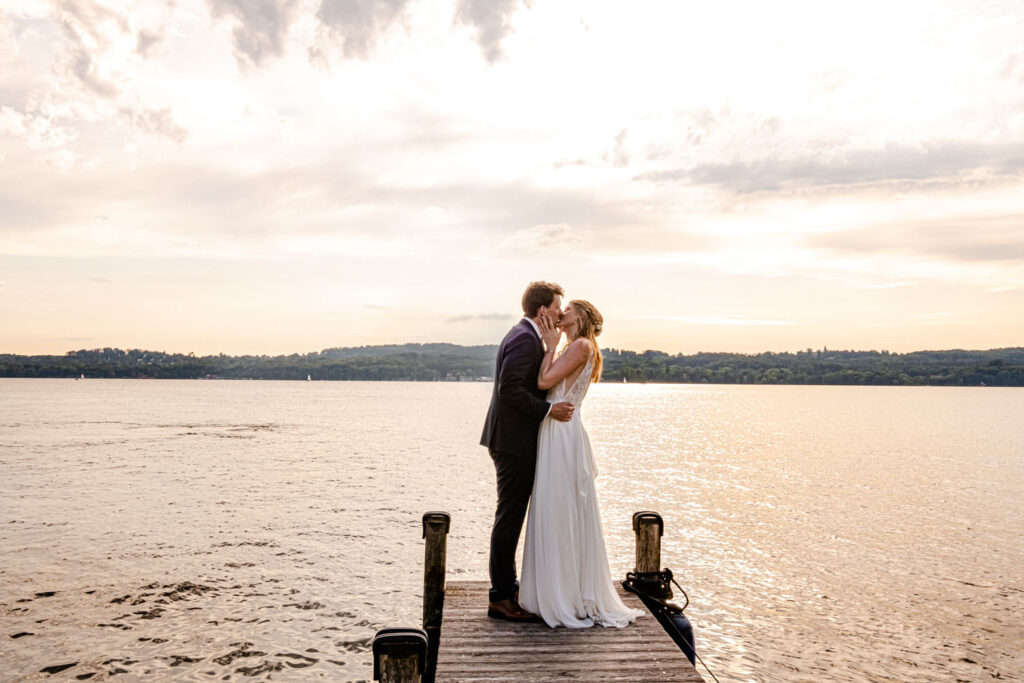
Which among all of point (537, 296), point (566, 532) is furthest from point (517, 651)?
point (537, 296)

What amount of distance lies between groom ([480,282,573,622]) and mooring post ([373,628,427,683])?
2003 mm

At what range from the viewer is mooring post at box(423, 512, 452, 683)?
→ 24.8 feet

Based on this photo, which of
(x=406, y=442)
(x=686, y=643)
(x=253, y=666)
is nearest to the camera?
(x=686, y=643)

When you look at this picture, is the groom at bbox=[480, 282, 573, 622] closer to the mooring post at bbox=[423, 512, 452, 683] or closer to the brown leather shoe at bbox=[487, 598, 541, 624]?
the brown leather shoe at bbox=[487, 598, 541, 624]

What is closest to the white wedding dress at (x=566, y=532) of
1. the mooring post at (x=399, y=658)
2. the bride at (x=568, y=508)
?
the bride at (x=568, y=508)

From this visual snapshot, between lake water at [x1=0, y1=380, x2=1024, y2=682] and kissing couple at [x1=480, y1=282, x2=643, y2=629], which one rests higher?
kissing couple at [x1=480, y1=282, x2=643, y2=629]

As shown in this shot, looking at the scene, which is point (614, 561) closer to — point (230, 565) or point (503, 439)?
point (230, 565)

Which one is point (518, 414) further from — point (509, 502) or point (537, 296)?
point (537, 296)

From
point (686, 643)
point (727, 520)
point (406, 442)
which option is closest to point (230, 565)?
point (686, 643)

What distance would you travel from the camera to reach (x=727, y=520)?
72.1 feet

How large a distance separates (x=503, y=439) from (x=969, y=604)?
11480 mm

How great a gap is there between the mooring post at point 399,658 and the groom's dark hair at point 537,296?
301cm

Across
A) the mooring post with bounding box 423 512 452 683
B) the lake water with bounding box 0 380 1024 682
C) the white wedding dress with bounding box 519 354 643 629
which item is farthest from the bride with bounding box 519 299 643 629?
the lake water with bounding box 0 380 1024 682

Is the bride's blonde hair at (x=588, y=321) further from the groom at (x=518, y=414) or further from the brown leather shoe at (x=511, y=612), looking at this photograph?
the brown leather shoe at (x=511, y=612)
